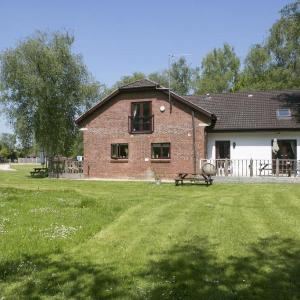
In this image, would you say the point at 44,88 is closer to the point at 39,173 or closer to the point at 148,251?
the point at 39,173

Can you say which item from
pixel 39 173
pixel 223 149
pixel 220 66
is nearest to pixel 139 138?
pixel 223 149

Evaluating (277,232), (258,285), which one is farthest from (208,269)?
(277,232)

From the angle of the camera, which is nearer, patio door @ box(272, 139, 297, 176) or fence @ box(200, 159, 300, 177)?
fence @ box(200, 159, 300, 177)

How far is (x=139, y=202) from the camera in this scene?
49.9 feet

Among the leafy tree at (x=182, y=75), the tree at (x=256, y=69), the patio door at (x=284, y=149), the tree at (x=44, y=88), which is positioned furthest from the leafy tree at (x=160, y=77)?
the patio door at (x=284, y=149)

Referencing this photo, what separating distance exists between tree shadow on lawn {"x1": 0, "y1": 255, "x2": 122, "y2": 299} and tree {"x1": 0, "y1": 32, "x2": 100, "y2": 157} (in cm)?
2794

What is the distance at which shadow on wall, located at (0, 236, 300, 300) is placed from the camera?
627cm

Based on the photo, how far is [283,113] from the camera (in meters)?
28.7

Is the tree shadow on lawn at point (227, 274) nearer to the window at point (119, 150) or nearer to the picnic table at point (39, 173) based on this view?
the window at point (119, 150)

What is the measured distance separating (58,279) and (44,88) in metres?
29.5

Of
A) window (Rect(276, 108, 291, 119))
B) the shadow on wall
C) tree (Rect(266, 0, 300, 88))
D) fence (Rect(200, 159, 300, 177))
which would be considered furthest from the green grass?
tree (Rect(266, 0, 300, 88))

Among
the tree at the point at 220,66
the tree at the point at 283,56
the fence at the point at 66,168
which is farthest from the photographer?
the tree at the point at 220,66

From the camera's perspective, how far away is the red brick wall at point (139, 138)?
2853cm

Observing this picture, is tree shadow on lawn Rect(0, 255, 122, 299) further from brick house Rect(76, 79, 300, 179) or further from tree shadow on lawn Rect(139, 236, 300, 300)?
brick house Rect(76, 79, 300, 179)
